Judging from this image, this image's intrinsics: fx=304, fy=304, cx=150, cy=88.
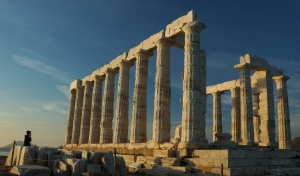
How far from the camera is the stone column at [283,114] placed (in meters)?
36.2

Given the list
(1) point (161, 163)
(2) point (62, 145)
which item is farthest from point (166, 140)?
(2) point (62, 145)

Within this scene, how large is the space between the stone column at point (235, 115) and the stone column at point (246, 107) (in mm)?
5407

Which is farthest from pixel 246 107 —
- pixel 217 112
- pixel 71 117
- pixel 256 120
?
pixel 71 117

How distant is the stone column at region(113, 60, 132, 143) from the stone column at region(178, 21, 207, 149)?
39.3ft

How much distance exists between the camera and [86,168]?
605 inches

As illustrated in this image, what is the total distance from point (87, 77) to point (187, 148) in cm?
2690

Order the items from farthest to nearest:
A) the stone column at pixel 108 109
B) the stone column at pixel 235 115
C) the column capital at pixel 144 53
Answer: the stone column at pixel 235 115 → the stone column at pixel 108 109 → the column capital at pixel 144 53

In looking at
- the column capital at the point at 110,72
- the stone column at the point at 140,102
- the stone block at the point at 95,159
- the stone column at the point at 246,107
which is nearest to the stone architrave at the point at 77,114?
the column capital at the point at 110,72

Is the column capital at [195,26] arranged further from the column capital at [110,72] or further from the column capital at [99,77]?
the column capital at [99,77]

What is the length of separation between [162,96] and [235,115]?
55.8 ft

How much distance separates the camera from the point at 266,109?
36250 millimetres

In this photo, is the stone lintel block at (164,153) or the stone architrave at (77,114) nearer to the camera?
the stone lintel block at (164,153)

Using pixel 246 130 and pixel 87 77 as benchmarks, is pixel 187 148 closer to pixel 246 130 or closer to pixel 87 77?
pixel 246 130

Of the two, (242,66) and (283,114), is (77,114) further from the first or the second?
(283,114)
